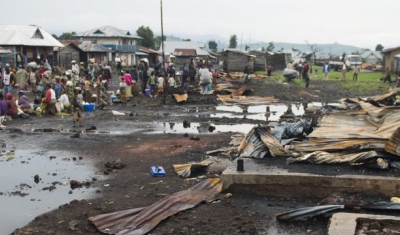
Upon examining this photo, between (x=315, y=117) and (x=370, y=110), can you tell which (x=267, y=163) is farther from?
(x=370, y=110)

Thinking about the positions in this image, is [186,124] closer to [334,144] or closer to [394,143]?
[334,144]

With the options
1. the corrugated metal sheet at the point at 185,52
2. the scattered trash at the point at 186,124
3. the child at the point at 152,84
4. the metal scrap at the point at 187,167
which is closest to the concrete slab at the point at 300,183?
the metal scrap at the point at 187,167

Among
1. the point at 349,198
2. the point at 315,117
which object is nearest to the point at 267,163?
the point at 349,198

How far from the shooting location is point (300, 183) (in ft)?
27.6

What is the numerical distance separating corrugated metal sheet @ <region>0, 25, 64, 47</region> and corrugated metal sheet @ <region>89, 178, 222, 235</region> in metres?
Answer: 33.1

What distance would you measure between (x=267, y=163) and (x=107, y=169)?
3.42 m

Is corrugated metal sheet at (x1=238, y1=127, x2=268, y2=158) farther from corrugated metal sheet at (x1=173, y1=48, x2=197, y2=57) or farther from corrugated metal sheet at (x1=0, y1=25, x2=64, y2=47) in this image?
corrugated metal sheet at (x1=173, y1=48, x2=197, y2=57)

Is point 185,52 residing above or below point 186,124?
above

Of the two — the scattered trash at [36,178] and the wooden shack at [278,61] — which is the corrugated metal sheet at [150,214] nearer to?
the scattered trash at [36,178]

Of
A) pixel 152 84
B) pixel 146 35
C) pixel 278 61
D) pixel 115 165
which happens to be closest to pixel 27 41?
pixel 152 84

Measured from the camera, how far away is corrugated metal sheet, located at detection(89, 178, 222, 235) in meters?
6.96

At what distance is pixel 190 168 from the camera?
980 centimetres

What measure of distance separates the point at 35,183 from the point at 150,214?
3258 mm

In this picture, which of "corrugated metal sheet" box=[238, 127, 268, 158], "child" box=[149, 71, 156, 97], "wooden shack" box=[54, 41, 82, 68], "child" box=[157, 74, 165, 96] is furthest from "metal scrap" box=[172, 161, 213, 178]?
"wooden shack" box=[54, 41, 82, 68]
